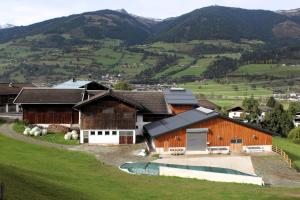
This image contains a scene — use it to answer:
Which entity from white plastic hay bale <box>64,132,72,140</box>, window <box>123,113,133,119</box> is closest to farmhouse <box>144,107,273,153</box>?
window <box>123,113,133,119</box>

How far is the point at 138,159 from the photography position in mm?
43438

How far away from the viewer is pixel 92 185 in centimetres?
2977

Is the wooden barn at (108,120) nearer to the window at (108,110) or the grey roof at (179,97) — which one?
the window at (108,110)

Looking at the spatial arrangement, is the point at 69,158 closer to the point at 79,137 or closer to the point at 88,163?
the point at 88,163

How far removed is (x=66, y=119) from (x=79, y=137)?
7.52m

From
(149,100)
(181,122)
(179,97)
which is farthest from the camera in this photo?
(179,97)

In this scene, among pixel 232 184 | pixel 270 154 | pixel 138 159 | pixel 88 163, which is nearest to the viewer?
pixel 232 184

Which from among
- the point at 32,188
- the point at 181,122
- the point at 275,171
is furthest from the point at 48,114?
the point at 32,188

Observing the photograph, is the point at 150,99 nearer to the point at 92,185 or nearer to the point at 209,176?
the point at 209,176

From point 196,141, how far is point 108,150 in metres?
9.26

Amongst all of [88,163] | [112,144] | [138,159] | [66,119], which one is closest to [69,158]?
[88,163]

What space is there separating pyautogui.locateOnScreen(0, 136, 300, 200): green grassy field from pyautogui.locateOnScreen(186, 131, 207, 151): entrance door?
11232mm

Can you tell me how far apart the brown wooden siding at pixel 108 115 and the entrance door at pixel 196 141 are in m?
7.55

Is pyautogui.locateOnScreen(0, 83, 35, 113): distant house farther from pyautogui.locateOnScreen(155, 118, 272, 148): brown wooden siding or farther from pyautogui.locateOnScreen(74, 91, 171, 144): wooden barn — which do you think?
pyautogui.locateOnScreen(155, 118, 272, 148): brown wooden siding
